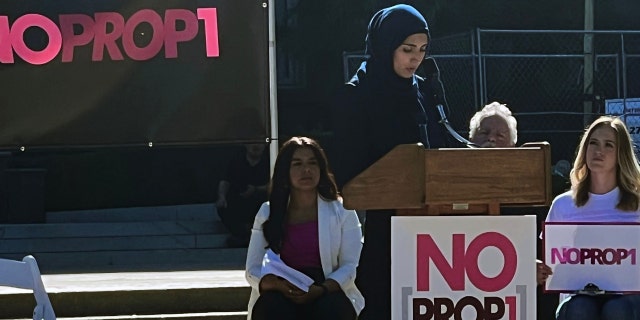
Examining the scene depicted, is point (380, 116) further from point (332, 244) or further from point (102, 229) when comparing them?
point (102, 229)

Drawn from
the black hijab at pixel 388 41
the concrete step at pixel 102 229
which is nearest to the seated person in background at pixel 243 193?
the concrete step at pixel 102 229

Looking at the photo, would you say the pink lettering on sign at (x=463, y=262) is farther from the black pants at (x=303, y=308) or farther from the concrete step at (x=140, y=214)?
the concrete step at (x=140, y=214)

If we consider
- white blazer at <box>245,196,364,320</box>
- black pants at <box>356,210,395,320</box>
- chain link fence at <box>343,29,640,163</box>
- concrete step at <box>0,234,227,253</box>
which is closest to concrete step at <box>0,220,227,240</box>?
concrete step at <box>0,234,227,253</box>

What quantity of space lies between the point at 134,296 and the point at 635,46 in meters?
7.70

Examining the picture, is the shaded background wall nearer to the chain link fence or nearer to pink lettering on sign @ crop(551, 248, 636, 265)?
the chain link fence

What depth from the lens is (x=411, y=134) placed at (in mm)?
4527

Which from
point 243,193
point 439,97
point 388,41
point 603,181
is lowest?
point 243,193

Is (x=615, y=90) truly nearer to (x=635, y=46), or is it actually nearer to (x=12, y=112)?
(x=635, y=46)

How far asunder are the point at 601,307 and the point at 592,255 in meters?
0.42

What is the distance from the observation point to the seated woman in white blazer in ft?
17.0

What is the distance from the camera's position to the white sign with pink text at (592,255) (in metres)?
4.27

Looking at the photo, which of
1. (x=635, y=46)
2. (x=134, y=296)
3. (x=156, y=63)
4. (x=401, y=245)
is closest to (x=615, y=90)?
(x=635, y=46)

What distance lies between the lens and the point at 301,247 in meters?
5.30

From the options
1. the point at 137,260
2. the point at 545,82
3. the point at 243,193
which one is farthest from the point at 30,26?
the point at 545,82
